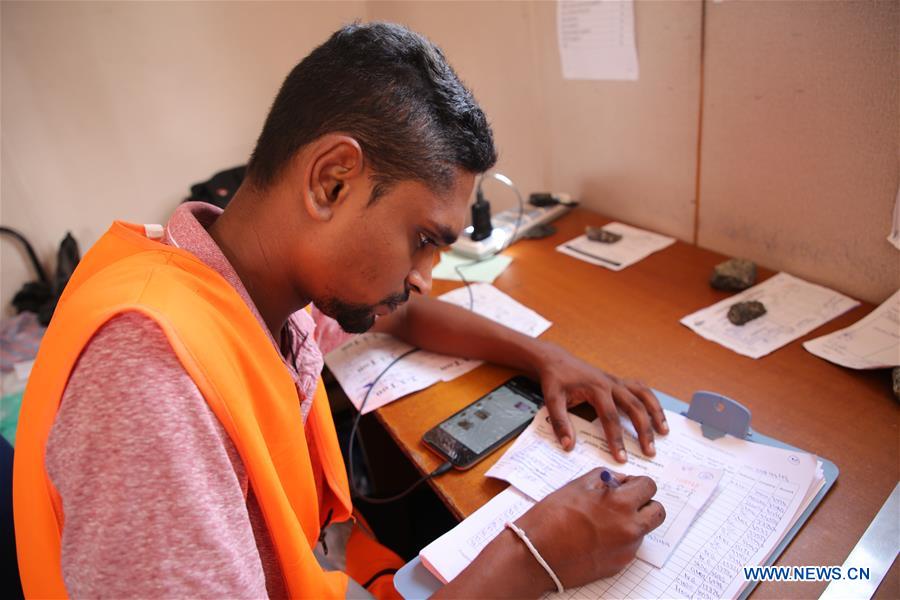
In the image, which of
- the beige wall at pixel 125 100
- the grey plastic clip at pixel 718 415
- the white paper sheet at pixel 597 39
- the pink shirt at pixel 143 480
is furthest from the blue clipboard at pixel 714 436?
the beige wall at pixel 125 100

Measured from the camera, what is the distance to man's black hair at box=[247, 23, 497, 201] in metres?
0.62

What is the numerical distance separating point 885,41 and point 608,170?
2.34ft

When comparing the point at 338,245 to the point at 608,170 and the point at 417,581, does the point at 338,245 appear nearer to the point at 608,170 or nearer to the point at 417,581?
the point at 417,581

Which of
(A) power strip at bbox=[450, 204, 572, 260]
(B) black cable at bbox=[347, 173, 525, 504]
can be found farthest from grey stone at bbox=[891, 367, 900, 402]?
(A) power strip at bbox=[450, 204, 572, 260]

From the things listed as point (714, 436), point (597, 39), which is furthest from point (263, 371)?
point (597, 39)

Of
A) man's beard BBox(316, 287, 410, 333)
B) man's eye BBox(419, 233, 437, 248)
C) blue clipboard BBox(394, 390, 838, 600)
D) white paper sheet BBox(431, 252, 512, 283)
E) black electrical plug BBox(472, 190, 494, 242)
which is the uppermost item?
man's eye BBox(419, 233, 437, 248)

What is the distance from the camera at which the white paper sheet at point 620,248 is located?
1.38m

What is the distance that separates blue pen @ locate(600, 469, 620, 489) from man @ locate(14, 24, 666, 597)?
0.04 ft

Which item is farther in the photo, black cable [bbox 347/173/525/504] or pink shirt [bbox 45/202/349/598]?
black cable [bbox 347/173/525/504]

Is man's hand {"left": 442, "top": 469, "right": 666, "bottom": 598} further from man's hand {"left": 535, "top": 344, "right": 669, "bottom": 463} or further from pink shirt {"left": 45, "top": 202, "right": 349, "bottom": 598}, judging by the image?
pink shirt {"left": 45, "top": 202, "right": 349, "bottom": 598}

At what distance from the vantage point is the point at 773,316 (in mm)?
1089

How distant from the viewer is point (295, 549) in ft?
1.97

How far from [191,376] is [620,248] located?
3.87ft

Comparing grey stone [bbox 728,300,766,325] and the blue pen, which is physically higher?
the blue pen
